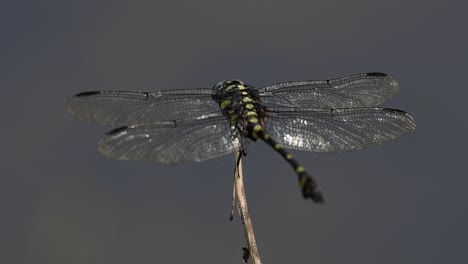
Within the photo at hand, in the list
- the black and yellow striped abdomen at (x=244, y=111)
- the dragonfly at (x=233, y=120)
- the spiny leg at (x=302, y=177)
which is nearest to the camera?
the spiny leg at (x=302, y=177)

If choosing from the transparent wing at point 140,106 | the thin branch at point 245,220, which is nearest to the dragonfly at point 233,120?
the transparent wing at point 140,106

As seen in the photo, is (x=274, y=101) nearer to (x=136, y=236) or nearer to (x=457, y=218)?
(x=136, y=236)

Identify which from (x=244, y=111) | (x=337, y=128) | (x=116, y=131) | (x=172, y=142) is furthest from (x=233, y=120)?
(x=116, y=131)

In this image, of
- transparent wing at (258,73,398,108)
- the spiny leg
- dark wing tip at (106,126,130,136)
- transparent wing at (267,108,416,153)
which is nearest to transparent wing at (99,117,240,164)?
dark wing tip at (106,126,130,136)

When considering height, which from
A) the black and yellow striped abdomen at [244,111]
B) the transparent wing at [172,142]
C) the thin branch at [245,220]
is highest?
the black and yellow striped abdomen at [244,111]

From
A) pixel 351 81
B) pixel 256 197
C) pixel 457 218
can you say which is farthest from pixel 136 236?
pixel 351 81

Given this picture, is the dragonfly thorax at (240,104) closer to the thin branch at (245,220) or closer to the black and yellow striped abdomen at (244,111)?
the black and yellow striped abdomen at (244,111)
